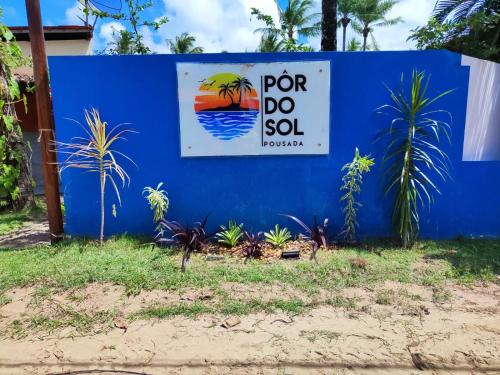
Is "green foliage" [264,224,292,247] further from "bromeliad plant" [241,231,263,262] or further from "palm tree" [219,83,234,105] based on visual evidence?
"palm tree" [219,83,234,105]

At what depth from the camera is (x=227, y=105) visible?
520 centimetres

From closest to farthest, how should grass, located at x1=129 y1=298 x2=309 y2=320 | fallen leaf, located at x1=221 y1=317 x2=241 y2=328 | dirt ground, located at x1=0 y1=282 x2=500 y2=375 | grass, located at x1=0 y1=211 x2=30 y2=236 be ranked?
dirt ground, located at x1=0 y1=282 x2=500 y2=375
fallen leaf, located at x1=221 y1=317 x2=241 y2=328
grass, located at x1=129 y1=298 x2=309 y2=320
grass, located at x1=0 y1=211 x2=30 y2=236

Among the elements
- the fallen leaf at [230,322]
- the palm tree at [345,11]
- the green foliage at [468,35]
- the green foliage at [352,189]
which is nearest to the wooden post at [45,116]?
the fallen leaf at [230,322]

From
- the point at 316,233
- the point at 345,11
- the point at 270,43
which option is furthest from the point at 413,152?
the point at 345,11

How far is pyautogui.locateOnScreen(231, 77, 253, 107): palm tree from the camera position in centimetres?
515

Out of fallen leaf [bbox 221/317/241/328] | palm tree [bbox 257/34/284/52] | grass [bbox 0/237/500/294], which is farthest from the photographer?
palm tree [bbox 257/34/284/52]

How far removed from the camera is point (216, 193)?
5445mm

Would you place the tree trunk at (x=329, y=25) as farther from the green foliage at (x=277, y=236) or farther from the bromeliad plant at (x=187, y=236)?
the bromeliad plant at (x=187, y=236)

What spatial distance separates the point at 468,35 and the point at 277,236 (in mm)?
5772

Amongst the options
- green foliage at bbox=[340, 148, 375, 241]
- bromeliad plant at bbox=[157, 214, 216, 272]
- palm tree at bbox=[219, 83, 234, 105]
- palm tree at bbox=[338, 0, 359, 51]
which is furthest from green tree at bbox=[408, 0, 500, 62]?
palm tree at bbox=[338, 0, 359, 51]

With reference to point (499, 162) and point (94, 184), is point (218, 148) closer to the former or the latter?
point (94, 184)

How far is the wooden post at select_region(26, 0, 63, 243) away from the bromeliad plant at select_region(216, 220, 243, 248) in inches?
83.4

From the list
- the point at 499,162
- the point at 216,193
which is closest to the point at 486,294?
the point at 499,162

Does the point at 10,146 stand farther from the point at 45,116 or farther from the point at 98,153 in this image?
Answer: the point at 98,153
